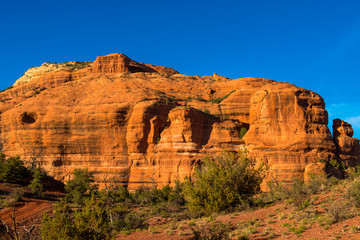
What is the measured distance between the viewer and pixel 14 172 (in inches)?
1586

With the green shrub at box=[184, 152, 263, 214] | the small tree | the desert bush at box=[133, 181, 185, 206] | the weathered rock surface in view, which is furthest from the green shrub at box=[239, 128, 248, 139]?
the green shrub at box=[184, 152, 263, 214]

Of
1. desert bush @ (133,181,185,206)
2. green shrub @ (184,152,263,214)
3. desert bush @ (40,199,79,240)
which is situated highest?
green shrub @ (184,152,263,214)

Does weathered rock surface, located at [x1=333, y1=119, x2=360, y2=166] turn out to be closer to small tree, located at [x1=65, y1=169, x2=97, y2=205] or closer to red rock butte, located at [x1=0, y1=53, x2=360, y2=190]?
red rock butte, located at [x1=0, y1=53, x2=360, y2=190]

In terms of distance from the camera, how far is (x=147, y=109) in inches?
1775

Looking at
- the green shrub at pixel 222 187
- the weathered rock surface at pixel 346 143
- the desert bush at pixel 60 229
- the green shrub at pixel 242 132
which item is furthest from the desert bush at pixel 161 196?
the desert bush at pixel 60 229

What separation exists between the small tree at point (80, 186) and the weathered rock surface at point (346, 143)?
1346 inches

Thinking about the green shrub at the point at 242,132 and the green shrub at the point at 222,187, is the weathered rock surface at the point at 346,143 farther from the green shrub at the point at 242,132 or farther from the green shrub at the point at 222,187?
the green shrub at the point at 222,187

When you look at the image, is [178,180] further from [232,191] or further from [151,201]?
[232,191]

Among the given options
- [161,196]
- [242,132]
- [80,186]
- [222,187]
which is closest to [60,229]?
[222,187]

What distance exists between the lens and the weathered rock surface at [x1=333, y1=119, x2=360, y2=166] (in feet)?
138

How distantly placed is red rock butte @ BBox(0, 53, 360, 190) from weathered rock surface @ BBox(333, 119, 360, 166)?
14cm

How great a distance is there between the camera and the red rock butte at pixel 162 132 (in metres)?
40.6

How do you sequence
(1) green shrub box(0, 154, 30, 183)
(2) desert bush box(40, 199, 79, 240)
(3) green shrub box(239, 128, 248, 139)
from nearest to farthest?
(2) desert bush box(40, 199, 79, 240), (1) green shrub box(0, 154, 30, 183), (3) green shrub box(239, 128, 248, 139)

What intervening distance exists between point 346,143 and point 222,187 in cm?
3139
